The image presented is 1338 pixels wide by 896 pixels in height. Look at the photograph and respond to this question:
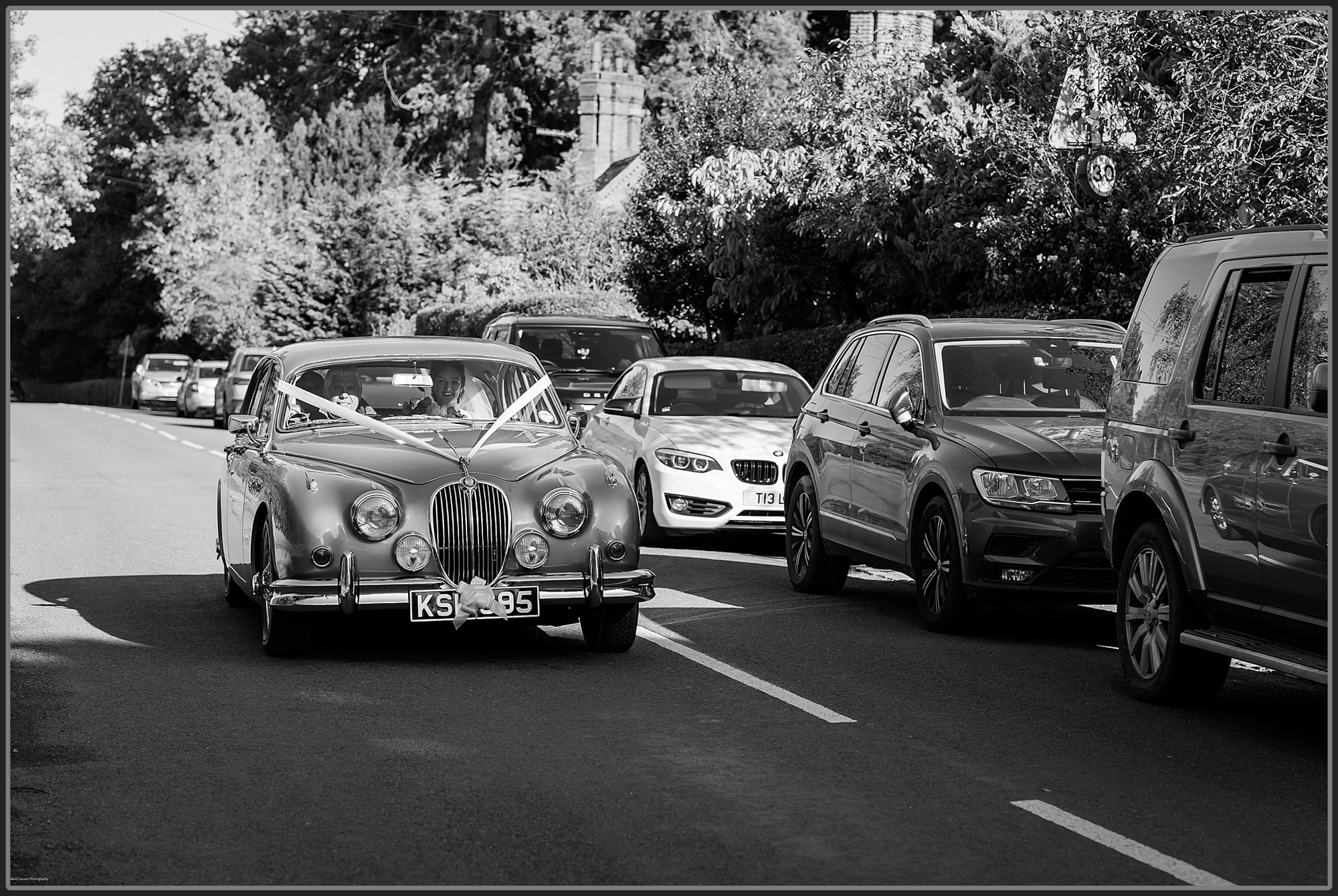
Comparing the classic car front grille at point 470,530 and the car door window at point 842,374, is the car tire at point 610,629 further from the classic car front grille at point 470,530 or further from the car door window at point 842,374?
the car door window at point 842,374

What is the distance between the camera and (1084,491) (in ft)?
31.8

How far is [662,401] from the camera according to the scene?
15961 mm

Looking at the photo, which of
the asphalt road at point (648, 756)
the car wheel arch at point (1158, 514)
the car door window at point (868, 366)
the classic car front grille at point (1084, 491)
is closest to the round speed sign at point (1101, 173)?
the car door window at point (868, 366)

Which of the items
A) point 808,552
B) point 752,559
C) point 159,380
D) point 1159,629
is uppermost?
point 1159,629

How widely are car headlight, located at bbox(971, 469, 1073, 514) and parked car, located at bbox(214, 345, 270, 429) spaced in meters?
27.6

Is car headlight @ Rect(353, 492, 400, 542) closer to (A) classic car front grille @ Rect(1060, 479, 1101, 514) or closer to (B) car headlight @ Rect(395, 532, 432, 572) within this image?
(B) car headlight @ Rect(395, 532, 432, 572)

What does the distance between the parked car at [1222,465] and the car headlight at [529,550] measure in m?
2.77

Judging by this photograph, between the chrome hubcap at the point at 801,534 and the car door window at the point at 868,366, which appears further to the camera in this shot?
the chrome hubcap at the point at 801,534

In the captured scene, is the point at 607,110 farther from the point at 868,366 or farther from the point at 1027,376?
the point at 1027,376

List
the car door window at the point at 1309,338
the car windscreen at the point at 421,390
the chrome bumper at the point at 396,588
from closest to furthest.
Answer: the car door window at the point at 1309,338
the chrome bumper at the point at 396,588
the car windscreen at the point at 421,390

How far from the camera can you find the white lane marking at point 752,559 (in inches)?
527

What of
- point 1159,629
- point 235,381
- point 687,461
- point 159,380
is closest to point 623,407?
point 687,461

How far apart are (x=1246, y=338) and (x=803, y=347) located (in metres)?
15.7

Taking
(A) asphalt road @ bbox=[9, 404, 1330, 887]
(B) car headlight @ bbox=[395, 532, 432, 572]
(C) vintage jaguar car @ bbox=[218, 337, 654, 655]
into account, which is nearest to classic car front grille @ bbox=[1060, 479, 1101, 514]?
(A) asphalt road @ bbox=[9, 404, 1330, 887]
